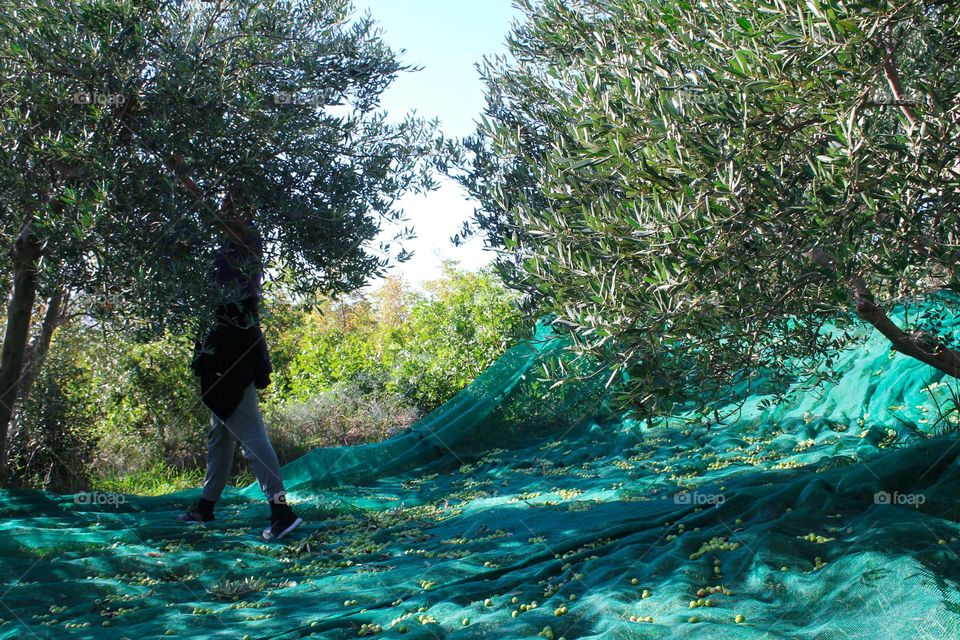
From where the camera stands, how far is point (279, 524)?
6.34 m

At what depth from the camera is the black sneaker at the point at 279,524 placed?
6.30m

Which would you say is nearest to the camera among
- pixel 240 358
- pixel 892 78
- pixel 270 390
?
pixel 892 78

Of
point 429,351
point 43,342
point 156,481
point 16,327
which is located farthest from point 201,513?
point 429,351

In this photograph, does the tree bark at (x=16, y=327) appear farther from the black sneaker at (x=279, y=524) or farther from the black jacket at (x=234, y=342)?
the black sneaker at (x=279, y=524)

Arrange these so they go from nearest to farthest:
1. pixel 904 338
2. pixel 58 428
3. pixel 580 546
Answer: pixel 904 338 → pixel 580 546 → pixel 58 428

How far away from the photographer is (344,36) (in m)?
6.95

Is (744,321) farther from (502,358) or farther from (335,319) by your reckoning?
(335,319)

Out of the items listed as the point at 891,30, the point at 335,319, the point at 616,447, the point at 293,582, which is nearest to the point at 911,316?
the point at 616,447

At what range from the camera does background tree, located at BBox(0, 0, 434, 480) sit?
210 inches

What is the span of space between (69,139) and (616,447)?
6.49 meters

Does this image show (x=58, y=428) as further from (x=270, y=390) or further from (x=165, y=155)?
(x=165, y=155)

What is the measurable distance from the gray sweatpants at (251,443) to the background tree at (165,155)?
0.80 m

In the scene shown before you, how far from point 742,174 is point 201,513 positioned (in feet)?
18.3

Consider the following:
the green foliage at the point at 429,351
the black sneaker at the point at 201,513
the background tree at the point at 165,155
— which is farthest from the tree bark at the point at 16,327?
the green foliage at the point at 429,351
